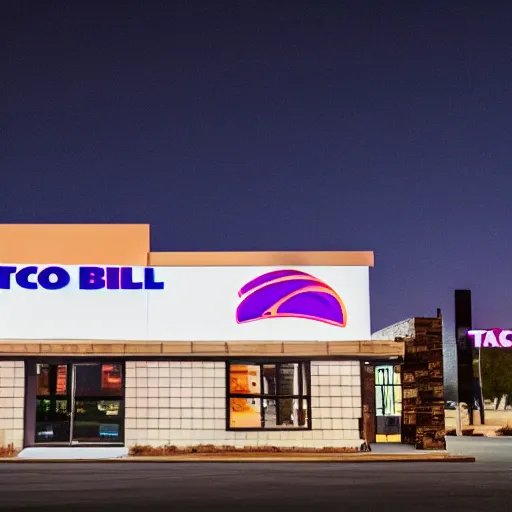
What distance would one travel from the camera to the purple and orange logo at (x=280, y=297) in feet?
75.8

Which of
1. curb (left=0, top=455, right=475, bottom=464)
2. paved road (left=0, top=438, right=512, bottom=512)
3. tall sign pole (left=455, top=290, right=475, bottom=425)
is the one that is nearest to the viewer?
paved road (left=0, top=438, right=512, bottom=512)

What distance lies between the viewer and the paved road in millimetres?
13125

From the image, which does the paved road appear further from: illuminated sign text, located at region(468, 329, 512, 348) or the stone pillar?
illuminated sign text, located at region(468, 329, 512, 348)

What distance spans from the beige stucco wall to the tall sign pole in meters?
18.7

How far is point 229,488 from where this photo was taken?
49.7 feet

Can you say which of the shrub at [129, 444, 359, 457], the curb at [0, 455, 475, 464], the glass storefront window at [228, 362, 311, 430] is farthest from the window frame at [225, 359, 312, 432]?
the curb at [0, 455, 475, 464]

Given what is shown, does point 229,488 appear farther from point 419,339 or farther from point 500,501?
point 419,339

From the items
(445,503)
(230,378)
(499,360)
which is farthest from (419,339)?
(499,360)

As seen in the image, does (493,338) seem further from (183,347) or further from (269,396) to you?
(183,347)

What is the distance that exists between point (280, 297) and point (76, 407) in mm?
5684

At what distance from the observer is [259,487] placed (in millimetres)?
15273

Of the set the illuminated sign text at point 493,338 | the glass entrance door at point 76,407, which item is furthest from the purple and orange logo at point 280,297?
the illuminated sign text at point 493,338

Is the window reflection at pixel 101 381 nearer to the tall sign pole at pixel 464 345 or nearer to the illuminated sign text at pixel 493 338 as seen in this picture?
the illuminated sign text at pixel 493 338

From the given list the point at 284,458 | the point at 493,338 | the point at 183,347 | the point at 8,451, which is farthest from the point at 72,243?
the point at 493,338
